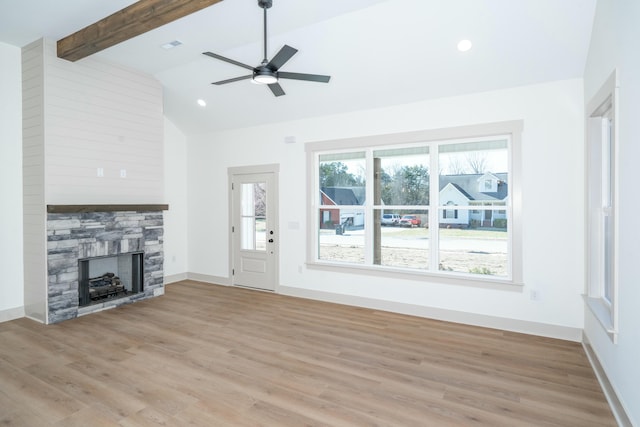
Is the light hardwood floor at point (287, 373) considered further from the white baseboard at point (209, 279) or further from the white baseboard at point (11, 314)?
the white baseboard at point (209, 279)

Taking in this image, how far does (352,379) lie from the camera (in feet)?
10.1

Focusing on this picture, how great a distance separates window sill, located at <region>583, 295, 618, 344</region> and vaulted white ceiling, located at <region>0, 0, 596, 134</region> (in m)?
2.37

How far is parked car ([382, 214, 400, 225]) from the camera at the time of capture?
5.10 meters

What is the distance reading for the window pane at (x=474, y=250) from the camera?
4383 millimetres

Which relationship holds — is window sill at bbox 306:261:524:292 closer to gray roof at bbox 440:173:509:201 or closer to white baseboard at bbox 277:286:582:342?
white baseboard at bbox 277:286:582:342

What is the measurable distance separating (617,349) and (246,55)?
4.77 meters

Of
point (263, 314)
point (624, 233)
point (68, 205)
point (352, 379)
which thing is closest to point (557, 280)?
point (624, 233)

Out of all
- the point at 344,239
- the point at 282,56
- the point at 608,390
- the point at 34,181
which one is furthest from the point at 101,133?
the point at 608,390

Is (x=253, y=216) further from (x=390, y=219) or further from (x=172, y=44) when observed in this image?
(x=172, y=44)

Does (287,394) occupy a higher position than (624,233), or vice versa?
(624,233)

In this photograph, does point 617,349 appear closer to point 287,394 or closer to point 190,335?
point 287,394

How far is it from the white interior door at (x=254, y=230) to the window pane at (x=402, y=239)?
1850 millimetres

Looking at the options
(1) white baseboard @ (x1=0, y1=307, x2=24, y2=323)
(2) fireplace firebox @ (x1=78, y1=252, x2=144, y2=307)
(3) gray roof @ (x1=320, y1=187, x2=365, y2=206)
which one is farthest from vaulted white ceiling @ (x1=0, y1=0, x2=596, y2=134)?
(1) white baseboard @ (x1=0, y1=307, x2=24, y2=323)

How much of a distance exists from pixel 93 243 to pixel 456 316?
4.96m
